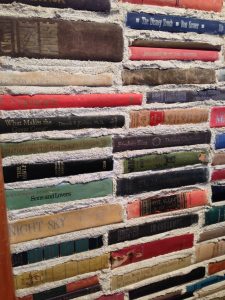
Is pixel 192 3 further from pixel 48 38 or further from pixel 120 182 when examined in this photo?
pixel 120 182

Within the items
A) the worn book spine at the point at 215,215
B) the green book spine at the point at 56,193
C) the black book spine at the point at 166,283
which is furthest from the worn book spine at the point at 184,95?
the black book spine at the point at 166,283

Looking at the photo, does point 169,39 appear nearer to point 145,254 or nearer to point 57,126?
point 57,126

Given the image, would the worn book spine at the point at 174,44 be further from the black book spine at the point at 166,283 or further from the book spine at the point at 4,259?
the black book spine at the point at 166,283

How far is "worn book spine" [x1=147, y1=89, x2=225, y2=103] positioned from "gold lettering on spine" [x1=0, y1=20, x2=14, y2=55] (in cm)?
47

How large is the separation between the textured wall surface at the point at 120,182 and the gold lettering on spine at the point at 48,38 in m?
0.03

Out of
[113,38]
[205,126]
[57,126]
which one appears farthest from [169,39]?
[57,126]

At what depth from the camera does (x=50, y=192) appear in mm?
999

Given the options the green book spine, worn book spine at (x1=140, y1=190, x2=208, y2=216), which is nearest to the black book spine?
worn book spine at (x1=140, y1=190, x2=208, y2=216)

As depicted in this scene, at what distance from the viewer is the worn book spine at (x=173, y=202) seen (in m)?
1.16

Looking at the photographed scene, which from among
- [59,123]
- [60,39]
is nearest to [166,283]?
[59,123]

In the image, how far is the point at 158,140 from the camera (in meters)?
1.12

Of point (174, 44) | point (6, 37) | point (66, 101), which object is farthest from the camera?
point (174, 44)

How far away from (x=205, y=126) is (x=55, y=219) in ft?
2.15

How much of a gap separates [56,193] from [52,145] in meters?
0.16
